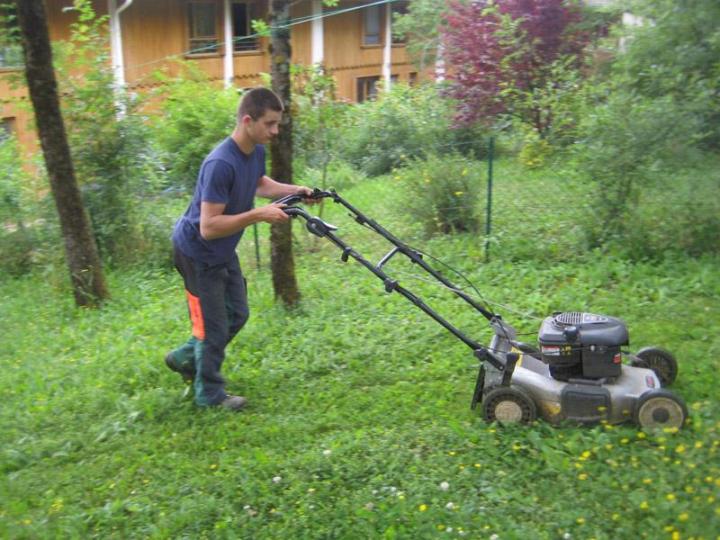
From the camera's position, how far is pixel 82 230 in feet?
24.1

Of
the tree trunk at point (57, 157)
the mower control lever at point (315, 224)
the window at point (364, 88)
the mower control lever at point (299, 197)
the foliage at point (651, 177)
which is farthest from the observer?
the window at point (364, 88)

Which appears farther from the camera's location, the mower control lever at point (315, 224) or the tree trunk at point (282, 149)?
the tree trunk at point (282, 149)

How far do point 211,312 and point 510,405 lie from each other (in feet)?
6.19

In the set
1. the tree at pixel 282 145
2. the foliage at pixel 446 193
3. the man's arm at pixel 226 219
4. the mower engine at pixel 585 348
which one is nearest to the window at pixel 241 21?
the foliage at pixel 446 193

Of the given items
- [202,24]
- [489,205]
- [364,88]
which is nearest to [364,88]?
[364,88]

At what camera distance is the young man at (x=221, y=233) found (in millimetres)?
4324

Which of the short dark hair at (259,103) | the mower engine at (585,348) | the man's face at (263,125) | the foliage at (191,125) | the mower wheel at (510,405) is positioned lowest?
the mower wheel at (510,405)

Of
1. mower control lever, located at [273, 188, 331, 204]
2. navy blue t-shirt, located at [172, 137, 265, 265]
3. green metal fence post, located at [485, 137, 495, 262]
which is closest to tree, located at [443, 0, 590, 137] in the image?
green metal fence post, located at [485, 137, 495, 262]

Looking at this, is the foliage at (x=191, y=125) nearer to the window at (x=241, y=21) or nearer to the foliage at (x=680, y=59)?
the foliage at (x=680, y=59)

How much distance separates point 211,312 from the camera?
468 cm

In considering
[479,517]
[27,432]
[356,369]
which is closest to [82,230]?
[27,432]

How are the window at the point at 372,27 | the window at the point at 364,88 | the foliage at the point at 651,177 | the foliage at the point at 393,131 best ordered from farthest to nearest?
the window at the point at 364,88, the window at the point at 372,27, the foliage at the point at 393,131, the foliage at the point at 651,177

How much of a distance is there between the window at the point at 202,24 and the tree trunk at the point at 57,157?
14.5 metres

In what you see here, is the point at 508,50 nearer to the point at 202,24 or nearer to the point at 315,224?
the point at 315,224
